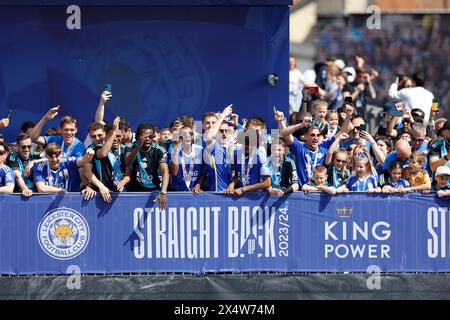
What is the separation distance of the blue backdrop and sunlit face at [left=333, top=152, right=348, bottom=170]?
2.40 m

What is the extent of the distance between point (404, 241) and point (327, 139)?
1.71m

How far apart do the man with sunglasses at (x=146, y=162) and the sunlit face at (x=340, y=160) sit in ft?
6.59

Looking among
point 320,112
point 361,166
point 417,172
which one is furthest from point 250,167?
point 320,112

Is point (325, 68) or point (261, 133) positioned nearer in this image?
point (261, 133)

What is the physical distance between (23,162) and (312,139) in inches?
136

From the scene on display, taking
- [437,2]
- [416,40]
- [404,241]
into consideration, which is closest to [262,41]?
[404,241]

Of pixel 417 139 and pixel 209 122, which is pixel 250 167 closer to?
pixel 209 122

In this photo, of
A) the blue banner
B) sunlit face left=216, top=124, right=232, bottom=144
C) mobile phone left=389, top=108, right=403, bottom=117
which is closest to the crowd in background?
sunlit face left=216, top=124, right=232, bottom=144

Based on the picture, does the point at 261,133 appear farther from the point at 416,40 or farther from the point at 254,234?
the point at 416,40

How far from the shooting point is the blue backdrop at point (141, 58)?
1653 cm

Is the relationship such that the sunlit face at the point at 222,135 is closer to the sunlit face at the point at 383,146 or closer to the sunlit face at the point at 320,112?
the sunlit face at the point at 320,112

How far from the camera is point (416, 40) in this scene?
32.8 m

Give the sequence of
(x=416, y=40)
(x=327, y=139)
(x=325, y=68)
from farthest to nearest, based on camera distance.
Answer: (x=416, y=40) → (x=325, y=68) → (x=327, y=139)

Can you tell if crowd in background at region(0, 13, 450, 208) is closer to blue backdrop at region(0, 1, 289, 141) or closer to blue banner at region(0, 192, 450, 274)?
blue banner at region(0, 192, 450, 274)
